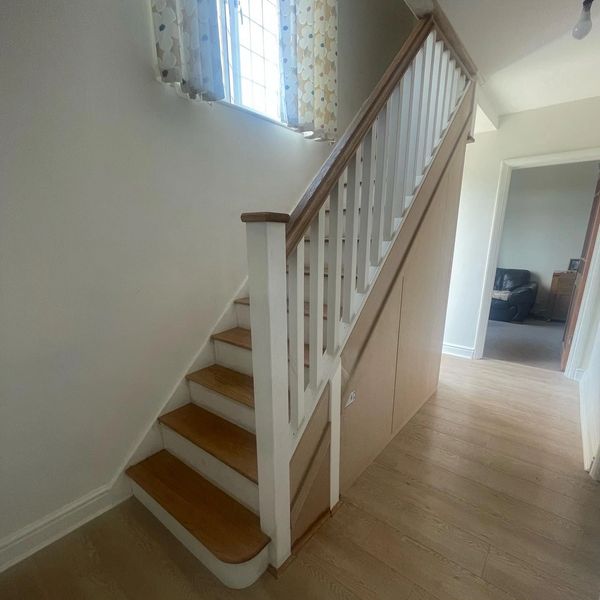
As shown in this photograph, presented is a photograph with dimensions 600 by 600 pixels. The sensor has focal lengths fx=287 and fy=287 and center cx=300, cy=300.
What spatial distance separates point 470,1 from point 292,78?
973 mm

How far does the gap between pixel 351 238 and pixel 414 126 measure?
0.85 meters

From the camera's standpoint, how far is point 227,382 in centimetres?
159

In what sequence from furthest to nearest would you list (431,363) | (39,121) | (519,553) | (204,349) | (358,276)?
(431,363), (204,349), (358,276), (519,553), (39,121)

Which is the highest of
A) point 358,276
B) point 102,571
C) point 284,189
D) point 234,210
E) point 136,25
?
point 136,25

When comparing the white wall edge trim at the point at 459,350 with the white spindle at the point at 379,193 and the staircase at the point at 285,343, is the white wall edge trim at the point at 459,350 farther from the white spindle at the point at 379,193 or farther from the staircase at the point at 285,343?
the white spindle at the point at 379,193

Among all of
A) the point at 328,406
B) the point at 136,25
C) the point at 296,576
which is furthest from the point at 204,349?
the point at 136,25

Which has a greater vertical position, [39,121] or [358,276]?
[39,121]

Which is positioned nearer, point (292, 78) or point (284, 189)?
point (292, 78)

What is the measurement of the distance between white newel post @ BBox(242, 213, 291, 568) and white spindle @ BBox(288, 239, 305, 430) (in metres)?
0.06

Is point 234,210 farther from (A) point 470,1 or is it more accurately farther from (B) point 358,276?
(A) point 470,1

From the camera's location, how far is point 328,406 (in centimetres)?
127

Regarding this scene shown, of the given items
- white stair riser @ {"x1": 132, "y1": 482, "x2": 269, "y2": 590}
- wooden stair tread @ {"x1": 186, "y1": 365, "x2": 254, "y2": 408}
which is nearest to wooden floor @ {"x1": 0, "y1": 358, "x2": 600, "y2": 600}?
white stair riser @ {"x1": 132, "y1": 482, "x2": 269, "y2": 590}

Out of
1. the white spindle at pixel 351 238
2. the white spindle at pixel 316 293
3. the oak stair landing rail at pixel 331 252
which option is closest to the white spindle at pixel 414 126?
the oak stair landing rail at pixel 331 252

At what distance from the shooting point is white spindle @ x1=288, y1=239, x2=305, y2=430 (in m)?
0.98
